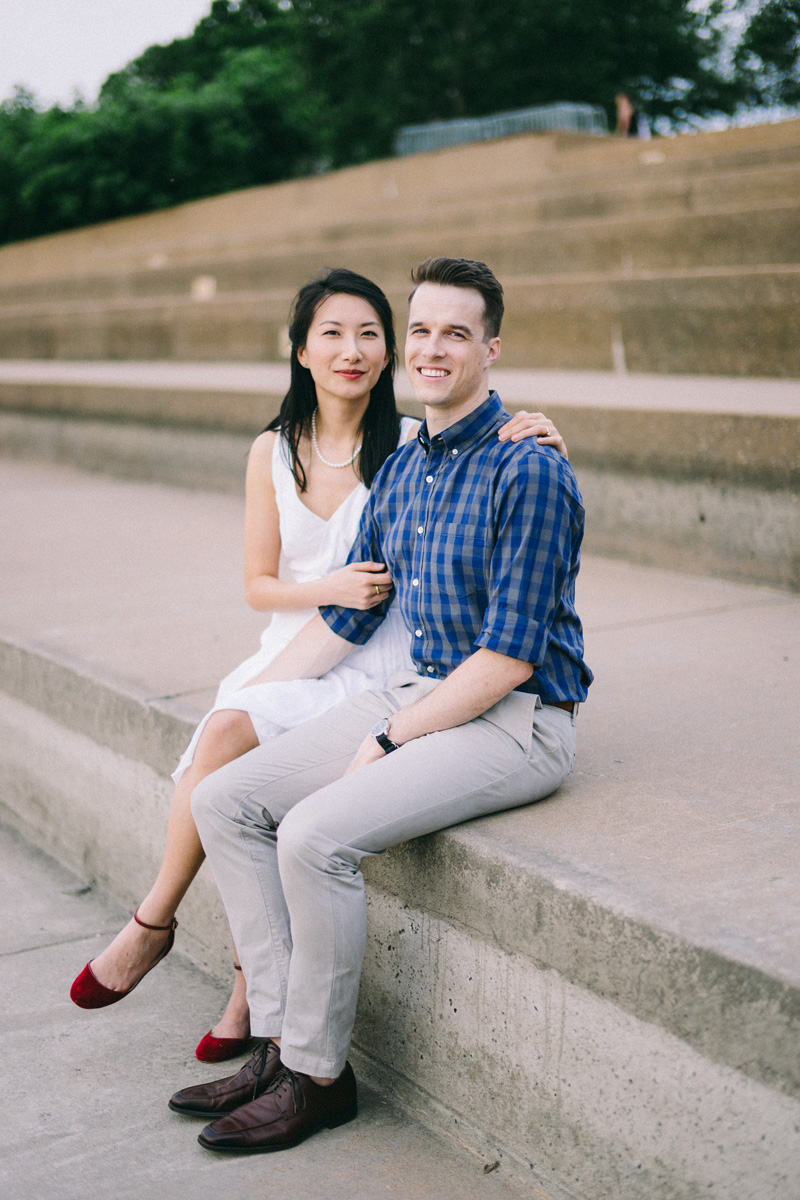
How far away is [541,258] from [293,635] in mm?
6683

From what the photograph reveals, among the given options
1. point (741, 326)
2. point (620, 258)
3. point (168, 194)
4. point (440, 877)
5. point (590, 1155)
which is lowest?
point (590, 1155)

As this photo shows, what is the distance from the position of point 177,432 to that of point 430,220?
14.9 ft

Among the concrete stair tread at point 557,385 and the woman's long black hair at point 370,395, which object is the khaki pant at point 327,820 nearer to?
the woman's long black hair at point 370,395

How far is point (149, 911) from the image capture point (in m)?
2.75

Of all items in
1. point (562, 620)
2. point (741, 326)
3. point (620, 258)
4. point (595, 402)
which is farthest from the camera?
point (620, 258)

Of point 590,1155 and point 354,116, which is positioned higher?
point 354,116

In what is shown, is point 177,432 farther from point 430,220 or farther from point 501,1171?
point 501,1171

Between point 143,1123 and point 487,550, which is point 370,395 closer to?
point 487,550

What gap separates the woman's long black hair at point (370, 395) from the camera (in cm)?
307

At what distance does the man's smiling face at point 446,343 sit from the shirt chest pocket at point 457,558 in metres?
0.29

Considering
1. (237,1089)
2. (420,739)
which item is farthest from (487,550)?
(237,1089)

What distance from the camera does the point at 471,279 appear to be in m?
2.50

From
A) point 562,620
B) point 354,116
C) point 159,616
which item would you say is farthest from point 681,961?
point 354,116

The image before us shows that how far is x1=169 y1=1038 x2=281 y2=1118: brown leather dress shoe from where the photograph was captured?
2482mm
